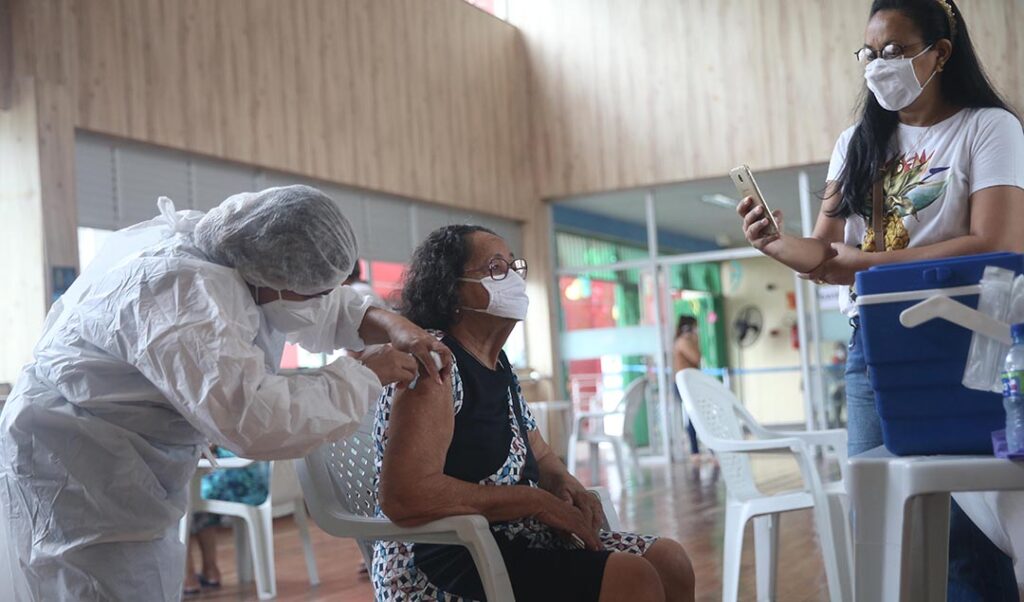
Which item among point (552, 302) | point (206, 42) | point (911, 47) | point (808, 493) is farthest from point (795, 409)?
point (911, 47)

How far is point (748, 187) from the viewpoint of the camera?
68.9 inches

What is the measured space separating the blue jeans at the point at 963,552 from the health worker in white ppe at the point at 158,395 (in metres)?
0.89

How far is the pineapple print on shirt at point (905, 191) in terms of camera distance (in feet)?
5.97

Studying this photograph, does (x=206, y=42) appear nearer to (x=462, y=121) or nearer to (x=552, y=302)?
(x=462, y=121)

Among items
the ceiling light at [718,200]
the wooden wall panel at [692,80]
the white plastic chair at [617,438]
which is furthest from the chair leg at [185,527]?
the ceiling light at [718,200]

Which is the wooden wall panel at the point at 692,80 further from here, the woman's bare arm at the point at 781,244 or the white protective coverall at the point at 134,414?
the white protective coverall at the point at 134,414

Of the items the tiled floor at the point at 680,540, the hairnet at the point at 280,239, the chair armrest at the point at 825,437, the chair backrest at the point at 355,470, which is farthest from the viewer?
the tiled floor at the point at 680,540

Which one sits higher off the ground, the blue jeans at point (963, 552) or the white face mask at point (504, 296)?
the white face mask at point (504, 296)

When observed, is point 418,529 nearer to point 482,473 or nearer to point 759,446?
point 482,473

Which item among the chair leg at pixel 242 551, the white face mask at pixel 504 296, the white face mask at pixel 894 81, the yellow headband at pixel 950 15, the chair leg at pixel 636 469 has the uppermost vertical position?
the yellow headband at pixel 950 15

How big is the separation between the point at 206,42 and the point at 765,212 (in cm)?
578

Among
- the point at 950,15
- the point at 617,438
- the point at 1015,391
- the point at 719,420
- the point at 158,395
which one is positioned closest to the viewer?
the point at 1015,391

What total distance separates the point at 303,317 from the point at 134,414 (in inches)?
12.7

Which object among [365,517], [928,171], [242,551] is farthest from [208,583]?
[928,171]
